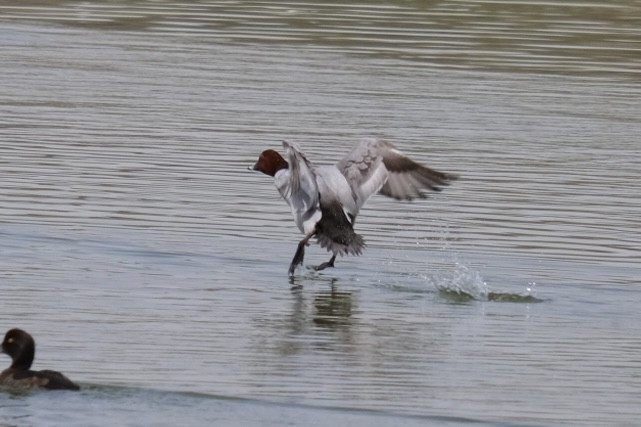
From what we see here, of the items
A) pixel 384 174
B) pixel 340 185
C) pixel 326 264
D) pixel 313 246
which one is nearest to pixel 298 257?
pixel 326 264

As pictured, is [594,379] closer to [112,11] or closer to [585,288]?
[585,288]

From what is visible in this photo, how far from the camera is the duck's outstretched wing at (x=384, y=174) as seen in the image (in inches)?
526

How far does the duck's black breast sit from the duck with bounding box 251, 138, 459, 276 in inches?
147

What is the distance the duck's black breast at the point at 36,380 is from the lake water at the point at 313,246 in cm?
9

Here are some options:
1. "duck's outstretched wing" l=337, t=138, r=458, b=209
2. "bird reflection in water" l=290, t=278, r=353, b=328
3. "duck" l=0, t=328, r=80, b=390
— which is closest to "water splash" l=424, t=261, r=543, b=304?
"bird reflection in water" l=290, t=278, r=353, b=328

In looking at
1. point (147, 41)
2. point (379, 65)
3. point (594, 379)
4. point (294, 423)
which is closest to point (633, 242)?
point (594, 379)

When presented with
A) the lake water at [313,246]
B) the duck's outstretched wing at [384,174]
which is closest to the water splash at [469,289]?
the lake water at [313,246]

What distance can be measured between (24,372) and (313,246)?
5.28 metres

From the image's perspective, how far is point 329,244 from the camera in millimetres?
12930

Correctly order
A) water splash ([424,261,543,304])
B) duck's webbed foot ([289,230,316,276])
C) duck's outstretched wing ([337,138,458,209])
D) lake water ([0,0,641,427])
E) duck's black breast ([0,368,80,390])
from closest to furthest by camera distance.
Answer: duck's black breast ([0,368,80,390]) < lake water ([0,0,641,427]) < water splash ([424,261,543,304]) < duck's webbed foot ([289,230,316,276]) < duck's outstretched wing ([337,138,458,209])

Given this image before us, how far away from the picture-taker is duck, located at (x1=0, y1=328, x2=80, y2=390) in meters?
8.80

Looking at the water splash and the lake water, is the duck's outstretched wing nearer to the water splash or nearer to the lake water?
the lake water

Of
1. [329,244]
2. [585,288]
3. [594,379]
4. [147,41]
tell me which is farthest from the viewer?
[147,41]

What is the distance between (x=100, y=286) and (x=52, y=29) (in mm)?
15576
